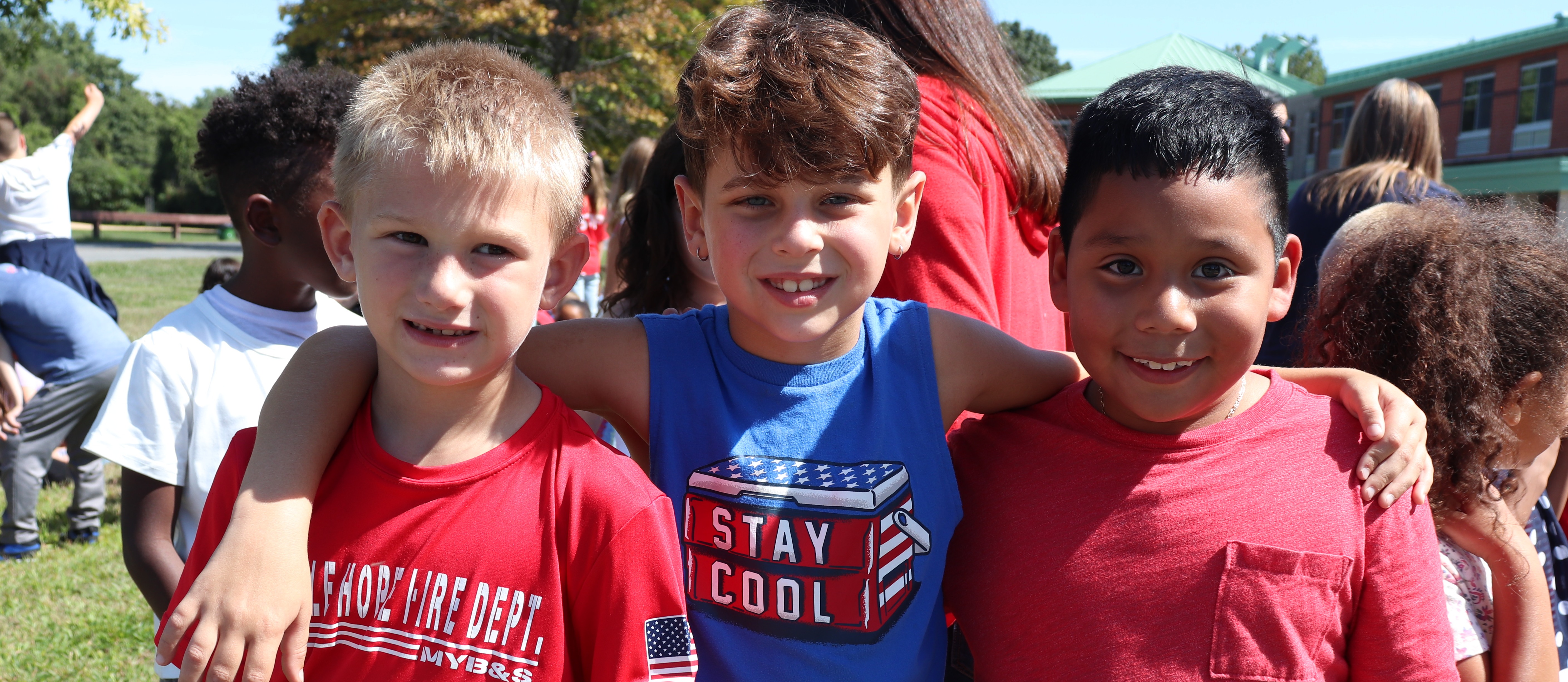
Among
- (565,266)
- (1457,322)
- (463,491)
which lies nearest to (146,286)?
(565,266)

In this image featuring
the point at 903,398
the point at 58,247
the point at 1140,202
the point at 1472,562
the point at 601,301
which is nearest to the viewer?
the point at 1140,202

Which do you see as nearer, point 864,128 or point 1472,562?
point 864,128

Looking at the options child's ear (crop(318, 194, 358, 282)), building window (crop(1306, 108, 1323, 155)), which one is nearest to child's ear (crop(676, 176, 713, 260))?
child's ear (crop(318, 194, 358, 282))

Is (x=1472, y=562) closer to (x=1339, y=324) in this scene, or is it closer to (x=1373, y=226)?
(x=1339, y=324)

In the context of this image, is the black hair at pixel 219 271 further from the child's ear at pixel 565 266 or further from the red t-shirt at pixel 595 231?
the child's ear at pixel 565 266

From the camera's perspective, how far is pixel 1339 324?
213 cm

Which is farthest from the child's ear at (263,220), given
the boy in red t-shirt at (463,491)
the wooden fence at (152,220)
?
the wooden fence at (152,220)

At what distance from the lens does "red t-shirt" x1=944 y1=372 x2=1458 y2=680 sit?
157 centimetres

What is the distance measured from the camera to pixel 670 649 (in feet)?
4.83

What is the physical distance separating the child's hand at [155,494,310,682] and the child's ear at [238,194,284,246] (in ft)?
4.30

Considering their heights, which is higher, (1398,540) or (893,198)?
(893,198)

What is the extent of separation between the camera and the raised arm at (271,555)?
1.38 m

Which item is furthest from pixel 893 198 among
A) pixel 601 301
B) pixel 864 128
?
pixel 601 301

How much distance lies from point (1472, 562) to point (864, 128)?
57.3 inches
